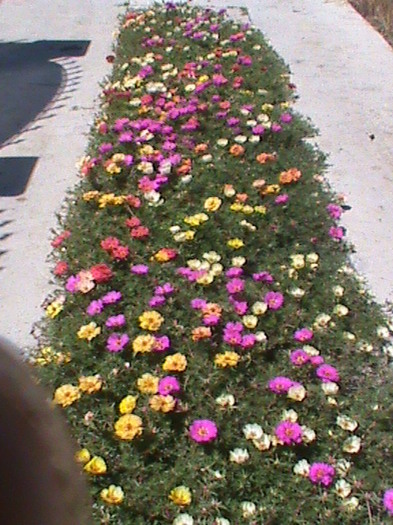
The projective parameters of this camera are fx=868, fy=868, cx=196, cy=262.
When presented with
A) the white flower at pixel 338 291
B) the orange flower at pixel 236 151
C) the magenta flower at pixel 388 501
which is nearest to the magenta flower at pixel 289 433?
the magenta flower at pixel 388 501

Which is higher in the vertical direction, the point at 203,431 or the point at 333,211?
the point at 203,431

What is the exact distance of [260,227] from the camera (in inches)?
173

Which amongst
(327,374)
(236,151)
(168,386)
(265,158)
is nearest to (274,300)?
(327,374)

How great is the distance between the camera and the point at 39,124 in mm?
7078

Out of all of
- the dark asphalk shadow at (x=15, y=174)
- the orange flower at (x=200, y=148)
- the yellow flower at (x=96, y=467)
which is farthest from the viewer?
the dark asphalk shadow at (x=15, y=174)

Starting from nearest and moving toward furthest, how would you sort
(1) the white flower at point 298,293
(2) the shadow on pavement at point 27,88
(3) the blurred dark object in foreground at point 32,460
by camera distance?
1. (3) the blurred dark object in foreground at point 32,460
2. (1) the white flower at point 298,293
3. (2) the shadow on pavement at point 27,88

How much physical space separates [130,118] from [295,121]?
1.19m

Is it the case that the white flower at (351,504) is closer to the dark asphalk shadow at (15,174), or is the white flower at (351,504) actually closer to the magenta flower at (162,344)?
the magenta flower at (162,344)

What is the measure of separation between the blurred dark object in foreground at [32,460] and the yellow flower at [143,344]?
6.87ft

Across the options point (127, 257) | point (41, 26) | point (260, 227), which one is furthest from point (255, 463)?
point (41, 26)

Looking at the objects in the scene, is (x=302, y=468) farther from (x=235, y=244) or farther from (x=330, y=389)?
(x=235, y=244)

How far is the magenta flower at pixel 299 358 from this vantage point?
10.6 ft

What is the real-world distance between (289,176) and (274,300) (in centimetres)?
145

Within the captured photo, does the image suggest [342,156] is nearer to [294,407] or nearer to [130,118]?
[130,118]
